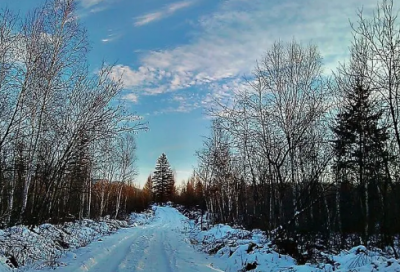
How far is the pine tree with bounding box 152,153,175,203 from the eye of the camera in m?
90.3

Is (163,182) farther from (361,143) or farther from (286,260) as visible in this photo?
(286,260)

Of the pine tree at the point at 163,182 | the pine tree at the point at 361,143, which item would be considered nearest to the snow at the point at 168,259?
the pine tree at the point at 361,143

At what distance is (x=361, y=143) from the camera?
1631 cm

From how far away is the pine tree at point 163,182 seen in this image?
3556 inches

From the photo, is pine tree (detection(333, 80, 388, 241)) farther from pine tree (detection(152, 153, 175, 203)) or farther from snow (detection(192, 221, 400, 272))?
pine tree (detection(152, 153, 175, 203))

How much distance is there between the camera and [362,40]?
14055mm

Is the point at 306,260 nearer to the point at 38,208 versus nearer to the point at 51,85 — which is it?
the point at 38,208

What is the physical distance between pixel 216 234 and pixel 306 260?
325 inches

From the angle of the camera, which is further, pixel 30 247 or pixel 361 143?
pixel 361 143

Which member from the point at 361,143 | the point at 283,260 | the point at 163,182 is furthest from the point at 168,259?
the point at 163,182

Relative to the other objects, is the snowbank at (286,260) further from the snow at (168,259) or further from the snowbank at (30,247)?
the snowbank at (30,247)

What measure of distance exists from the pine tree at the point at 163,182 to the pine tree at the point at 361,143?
7328 centimetres

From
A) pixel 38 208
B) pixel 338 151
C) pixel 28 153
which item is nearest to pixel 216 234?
pixel 338 151

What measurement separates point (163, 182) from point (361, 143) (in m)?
78.0
